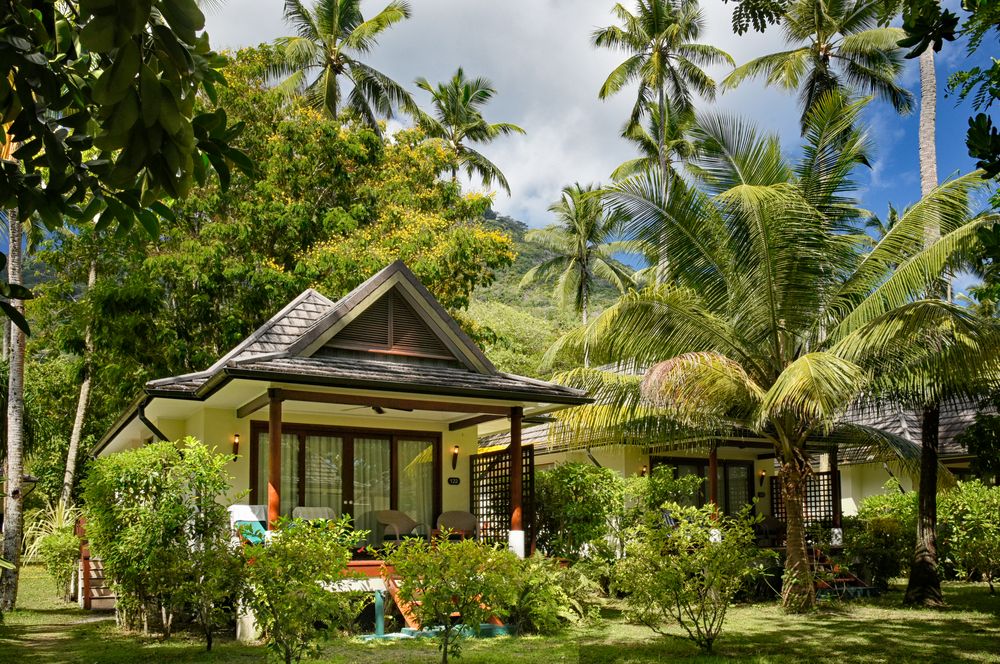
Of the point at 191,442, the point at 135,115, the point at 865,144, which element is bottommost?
the point at 191,442

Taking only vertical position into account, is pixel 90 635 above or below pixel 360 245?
below

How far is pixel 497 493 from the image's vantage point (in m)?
15.9

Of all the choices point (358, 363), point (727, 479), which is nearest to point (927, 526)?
point (727, 479)

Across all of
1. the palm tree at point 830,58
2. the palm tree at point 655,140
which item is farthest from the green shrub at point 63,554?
the palm tree at point 655,140

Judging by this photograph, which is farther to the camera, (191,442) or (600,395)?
(600,395)

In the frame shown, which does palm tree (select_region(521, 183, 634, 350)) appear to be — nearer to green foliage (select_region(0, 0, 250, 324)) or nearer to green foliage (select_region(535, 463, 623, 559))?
green foliage (select_region(535, 463, 623, 559))

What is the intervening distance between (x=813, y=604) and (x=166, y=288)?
16203 mm

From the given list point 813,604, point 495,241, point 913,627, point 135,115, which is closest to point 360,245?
point 495,241

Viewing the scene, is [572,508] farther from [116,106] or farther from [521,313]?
[521,313]

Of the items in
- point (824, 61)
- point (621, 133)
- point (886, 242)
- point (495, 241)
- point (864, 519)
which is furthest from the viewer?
point (621, 133)

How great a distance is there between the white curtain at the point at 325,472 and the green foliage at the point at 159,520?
360cm

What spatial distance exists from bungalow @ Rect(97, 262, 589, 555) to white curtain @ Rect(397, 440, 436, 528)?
0.9 inches

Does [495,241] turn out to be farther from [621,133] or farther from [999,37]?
[999,37]

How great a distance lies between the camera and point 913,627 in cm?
1315
